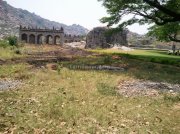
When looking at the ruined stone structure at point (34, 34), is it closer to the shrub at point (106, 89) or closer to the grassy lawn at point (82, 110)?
the shrub at point (106, 89)

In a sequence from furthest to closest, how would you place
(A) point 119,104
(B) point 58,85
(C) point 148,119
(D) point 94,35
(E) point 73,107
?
(D) point 94,35, (B) point 58,85, (A) point 119,104, (E) point 73,107, (C) point 148,119

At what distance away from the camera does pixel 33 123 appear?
13719 mm

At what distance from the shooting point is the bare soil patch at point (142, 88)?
21094 mm

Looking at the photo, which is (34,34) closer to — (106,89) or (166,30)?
(166,30)

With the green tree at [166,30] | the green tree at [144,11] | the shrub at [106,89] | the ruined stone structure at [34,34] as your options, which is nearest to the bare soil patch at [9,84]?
the shrub at [106,89]

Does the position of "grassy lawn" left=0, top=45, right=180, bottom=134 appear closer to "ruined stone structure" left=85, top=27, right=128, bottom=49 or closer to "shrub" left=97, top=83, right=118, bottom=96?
"shrub" left=97, top=83, right=118, bottom=96

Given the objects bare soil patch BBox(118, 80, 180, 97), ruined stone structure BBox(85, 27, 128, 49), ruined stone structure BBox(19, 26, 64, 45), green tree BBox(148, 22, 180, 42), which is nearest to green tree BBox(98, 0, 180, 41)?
green tree BBox(148, 22, 180, 42)

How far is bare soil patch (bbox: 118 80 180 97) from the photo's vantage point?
830 inches

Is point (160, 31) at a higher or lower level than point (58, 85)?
higher

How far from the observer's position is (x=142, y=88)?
22797mm

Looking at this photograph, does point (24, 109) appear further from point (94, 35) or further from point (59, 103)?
point (94, 35)

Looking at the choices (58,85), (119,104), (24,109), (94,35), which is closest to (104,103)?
(119,104)

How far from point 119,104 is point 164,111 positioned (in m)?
2.43

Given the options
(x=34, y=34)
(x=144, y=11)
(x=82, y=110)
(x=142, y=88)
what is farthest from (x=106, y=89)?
(x=34, y=34)
